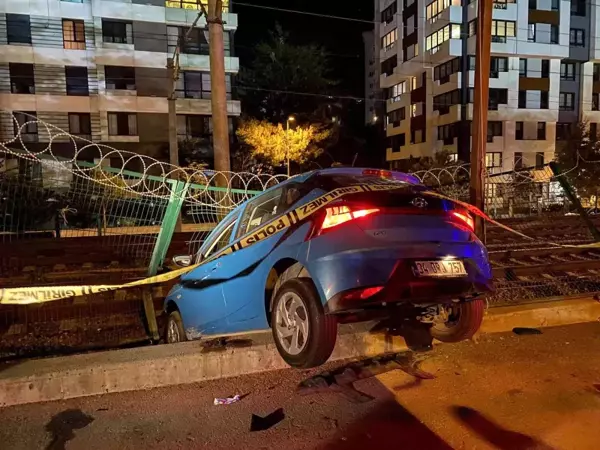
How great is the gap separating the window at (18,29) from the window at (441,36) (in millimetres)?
33447

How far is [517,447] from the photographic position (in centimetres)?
369

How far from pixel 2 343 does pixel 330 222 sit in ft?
17.1

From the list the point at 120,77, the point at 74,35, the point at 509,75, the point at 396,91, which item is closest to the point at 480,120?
the point at 120,77

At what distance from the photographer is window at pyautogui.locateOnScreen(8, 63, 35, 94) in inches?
1452

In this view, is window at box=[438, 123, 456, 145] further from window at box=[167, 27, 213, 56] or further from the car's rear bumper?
the car's rear bumper

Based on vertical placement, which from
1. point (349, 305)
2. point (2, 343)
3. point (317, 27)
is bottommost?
point (2, 343)

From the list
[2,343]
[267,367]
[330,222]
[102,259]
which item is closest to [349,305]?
[330,222]

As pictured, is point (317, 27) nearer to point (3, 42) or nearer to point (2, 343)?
point (3, 42)

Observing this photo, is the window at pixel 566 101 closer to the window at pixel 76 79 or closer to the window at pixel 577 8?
the window at pixel 577 8

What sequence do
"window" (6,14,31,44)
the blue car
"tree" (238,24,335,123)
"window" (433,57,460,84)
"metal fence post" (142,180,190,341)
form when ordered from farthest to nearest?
"window" (433,57,460,84) < "tree" (238,24,335,123) < "window" (6,14,31,44) < "metal fence post" (142,180,190,341) < the blue car

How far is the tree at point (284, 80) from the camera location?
4350 cm

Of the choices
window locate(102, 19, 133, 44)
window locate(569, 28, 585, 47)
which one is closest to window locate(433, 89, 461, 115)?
window locate(569, 28, 585, 47)

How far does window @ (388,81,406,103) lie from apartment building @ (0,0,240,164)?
2303 centimetres

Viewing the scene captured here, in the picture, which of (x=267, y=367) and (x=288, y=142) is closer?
(x=267, y=367)
